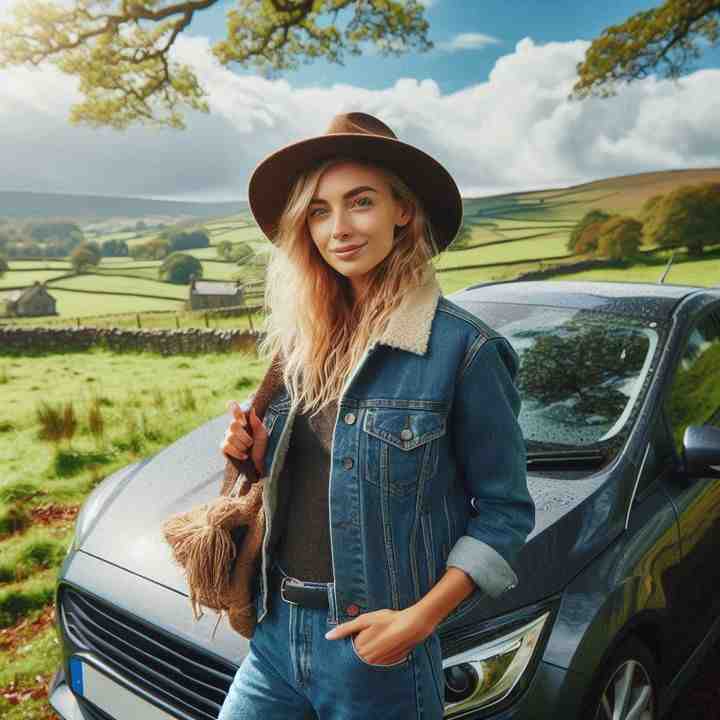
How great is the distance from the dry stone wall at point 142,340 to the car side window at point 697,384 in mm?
10899

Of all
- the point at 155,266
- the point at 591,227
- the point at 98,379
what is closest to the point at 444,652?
the point at 98,379

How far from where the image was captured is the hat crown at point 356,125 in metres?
1.17

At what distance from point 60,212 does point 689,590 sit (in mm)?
14432

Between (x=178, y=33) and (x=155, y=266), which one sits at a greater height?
(x=178, y=33)

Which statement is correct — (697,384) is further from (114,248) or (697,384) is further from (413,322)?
(114,248)

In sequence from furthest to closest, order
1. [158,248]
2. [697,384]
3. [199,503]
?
[158,248], [697,384], [199,503]

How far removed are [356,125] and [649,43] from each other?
13.2m

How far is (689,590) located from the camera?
2082 mm

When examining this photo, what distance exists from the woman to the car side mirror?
114 centimetres

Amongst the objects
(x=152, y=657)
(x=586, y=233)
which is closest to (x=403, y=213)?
(x=152, y=657)

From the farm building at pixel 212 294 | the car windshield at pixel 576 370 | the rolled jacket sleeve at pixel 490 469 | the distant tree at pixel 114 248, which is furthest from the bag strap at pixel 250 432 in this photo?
the distant tree at pixel 114 248

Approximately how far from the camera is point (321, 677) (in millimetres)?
1106

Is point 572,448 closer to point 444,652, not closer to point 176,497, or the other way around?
point 444,652

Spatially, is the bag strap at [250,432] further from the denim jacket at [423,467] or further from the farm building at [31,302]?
the farm building at [31,302]
